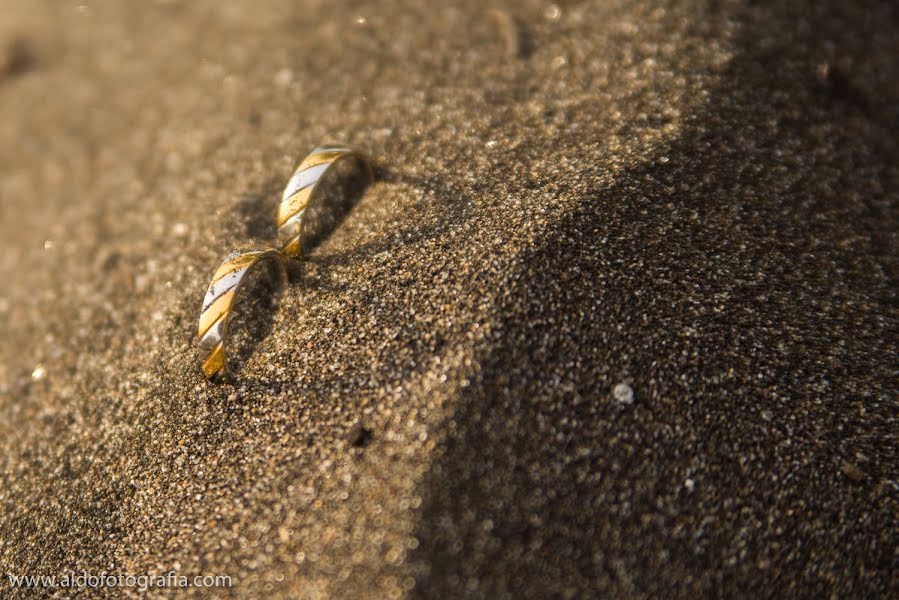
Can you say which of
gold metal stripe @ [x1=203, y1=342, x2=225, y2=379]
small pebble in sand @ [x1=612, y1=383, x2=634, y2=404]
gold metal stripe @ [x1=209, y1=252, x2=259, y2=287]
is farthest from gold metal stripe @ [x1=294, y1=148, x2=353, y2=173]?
small pebble in sand @ [x1=612, y1=383, x2=634, y2=404]

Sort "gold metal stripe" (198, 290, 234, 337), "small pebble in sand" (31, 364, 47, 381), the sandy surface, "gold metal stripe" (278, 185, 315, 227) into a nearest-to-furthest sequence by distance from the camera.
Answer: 1. the sandy surface
2. "gold metal stripe" (198, 290, 234, 337)
3. "gold metal stripe" (278, 185, 315, 227)
4. "small pebble in sand" (31, 364, 47, 381)

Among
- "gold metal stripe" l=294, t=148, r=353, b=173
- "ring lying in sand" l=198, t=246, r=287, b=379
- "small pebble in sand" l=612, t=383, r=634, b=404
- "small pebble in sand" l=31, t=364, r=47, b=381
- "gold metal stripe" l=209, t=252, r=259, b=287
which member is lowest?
"small pebble in sand" l=31, t=364, r=47, b=381

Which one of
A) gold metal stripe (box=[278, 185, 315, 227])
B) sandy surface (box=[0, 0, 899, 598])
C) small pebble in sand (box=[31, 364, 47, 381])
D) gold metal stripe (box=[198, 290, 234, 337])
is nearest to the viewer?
sandy surface (box=[0, 0, 899, 598])

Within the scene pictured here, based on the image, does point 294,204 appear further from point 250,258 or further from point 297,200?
point 250,258

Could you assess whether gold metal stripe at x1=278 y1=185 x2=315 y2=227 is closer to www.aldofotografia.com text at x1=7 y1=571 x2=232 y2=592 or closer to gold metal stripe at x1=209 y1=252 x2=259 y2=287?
gold metal stripe at x1=209 y1=252 x2=259 y2=287

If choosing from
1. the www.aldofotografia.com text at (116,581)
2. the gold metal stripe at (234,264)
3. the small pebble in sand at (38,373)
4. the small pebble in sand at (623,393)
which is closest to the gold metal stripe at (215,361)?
the gold metal stripe at (234,264)

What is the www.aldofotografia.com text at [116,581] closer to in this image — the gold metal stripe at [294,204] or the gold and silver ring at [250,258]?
the gold and silver ring at [250,258]
